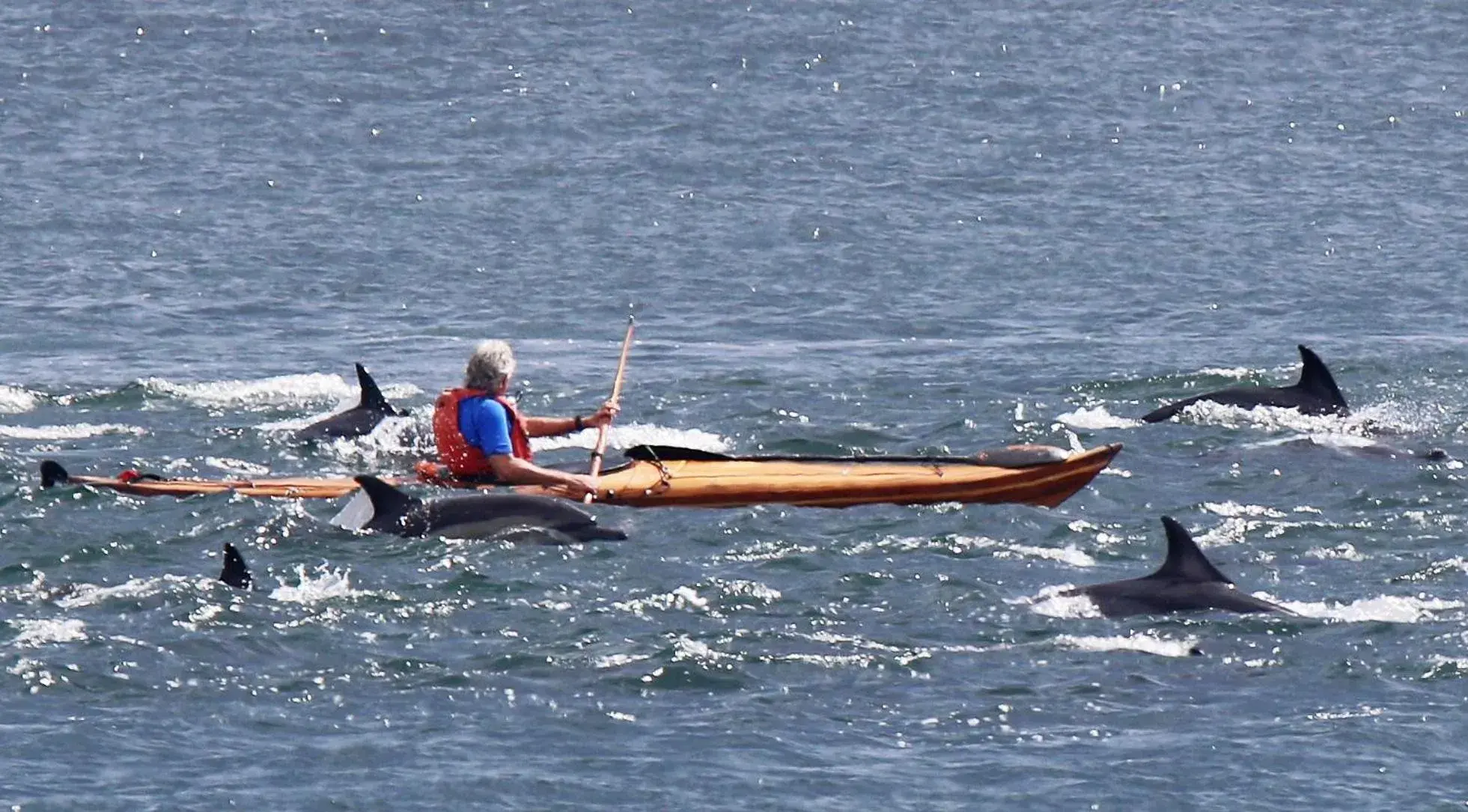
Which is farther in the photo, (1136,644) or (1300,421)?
(1300,421)

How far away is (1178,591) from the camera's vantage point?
15977 mm

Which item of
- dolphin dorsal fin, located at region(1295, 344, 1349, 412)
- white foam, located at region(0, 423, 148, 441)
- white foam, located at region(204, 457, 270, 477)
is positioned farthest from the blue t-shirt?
dolphin dorsal fin, located at region(1295, 344, 1349, 412)

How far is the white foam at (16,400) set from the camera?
2448 centimetres

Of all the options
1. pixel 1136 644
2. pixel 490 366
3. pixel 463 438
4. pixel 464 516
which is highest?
pixel 490 366

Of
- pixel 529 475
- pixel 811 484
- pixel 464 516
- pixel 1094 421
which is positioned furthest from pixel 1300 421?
pixel 464 516

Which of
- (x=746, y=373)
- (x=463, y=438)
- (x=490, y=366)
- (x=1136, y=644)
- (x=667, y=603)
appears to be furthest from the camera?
(x=746, y=373)

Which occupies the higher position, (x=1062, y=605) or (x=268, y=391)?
(x=268, y=391)

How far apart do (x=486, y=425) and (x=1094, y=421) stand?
259 inches

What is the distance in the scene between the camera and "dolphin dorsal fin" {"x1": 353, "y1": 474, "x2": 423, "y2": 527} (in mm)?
18000

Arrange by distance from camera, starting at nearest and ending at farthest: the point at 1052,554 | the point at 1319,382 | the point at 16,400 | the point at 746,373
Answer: the point at 1052,554 < the point at 1319,382 < the point at 16,400 < the point at 746,373

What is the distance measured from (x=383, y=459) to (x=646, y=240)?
529 inches

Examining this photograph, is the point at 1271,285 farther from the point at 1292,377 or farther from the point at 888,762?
the point at 888,762

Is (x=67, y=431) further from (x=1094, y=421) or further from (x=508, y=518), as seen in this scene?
(x=1094, y=421)

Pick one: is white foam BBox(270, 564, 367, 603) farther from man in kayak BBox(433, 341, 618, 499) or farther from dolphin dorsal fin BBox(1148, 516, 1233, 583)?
dolphin dorsal fin BBox(1148, 516, 1233, 583)
